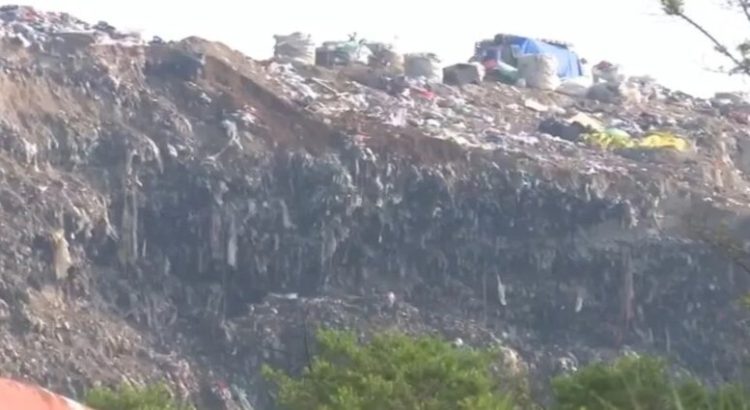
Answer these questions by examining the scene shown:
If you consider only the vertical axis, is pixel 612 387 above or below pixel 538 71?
above

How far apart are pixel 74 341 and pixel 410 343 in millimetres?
7073

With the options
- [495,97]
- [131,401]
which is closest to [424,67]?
[495,97]

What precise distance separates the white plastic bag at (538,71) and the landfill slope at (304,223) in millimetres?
3668

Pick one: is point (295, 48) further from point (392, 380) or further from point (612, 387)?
point (612, 387)

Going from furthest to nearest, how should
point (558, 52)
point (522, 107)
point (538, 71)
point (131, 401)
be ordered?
point (558, 52), point (538, 71), point (522, 107), point (131, 401)

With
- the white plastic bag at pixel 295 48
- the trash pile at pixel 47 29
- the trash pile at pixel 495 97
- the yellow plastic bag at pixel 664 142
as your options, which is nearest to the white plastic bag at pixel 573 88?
the trash pile at pixel 495 97

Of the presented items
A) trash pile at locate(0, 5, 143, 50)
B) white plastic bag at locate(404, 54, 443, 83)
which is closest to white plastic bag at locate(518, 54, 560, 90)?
white plastic bag at locate(404, 54, 443, 83)

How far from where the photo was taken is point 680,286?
65.7ft

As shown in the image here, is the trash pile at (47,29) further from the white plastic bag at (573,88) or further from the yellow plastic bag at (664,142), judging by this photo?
the white plastic bag at (573,88)

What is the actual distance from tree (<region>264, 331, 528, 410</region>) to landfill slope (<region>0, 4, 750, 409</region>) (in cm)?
682

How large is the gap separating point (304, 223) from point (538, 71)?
6.68 m

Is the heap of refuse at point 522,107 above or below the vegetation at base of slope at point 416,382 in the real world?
below

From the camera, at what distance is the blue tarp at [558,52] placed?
27469 mm

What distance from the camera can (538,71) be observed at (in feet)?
83.6
